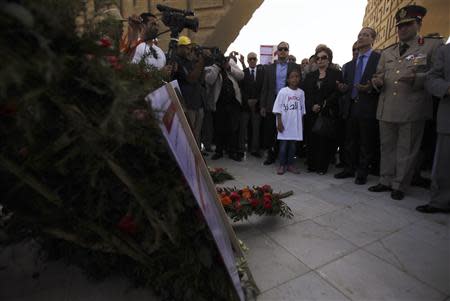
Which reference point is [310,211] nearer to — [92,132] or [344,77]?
[344,77]

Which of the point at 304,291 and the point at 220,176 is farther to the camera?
the point at 220,176

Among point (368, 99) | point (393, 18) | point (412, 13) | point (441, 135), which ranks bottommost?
point (441, 135)

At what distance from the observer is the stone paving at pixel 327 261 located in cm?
172

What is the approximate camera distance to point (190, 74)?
4.40m

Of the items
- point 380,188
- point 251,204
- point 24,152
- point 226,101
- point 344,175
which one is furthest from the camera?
point 226,101

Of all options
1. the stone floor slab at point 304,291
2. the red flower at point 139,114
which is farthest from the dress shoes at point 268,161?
the red flower at point 139,114

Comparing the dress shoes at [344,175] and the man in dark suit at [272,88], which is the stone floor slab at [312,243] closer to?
the dress shoes at [344,175]

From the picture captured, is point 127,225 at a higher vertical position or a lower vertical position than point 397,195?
higher

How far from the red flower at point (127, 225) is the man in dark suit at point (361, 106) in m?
3.31

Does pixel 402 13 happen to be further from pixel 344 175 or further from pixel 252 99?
pixel 252 99

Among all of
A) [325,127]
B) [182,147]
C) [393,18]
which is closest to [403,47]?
[325,127]

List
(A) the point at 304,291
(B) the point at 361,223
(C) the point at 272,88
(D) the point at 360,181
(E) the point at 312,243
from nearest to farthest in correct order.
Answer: (A) the point at 304,291 → (E) the point at 312,243 → (B) the point at 361,223 → (D) the point at 360,181 → (C) the point at 272,88

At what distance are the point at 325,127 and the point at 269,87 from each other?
4.15 ft

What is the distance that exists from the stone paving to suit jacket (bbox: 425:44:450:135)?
911mm
